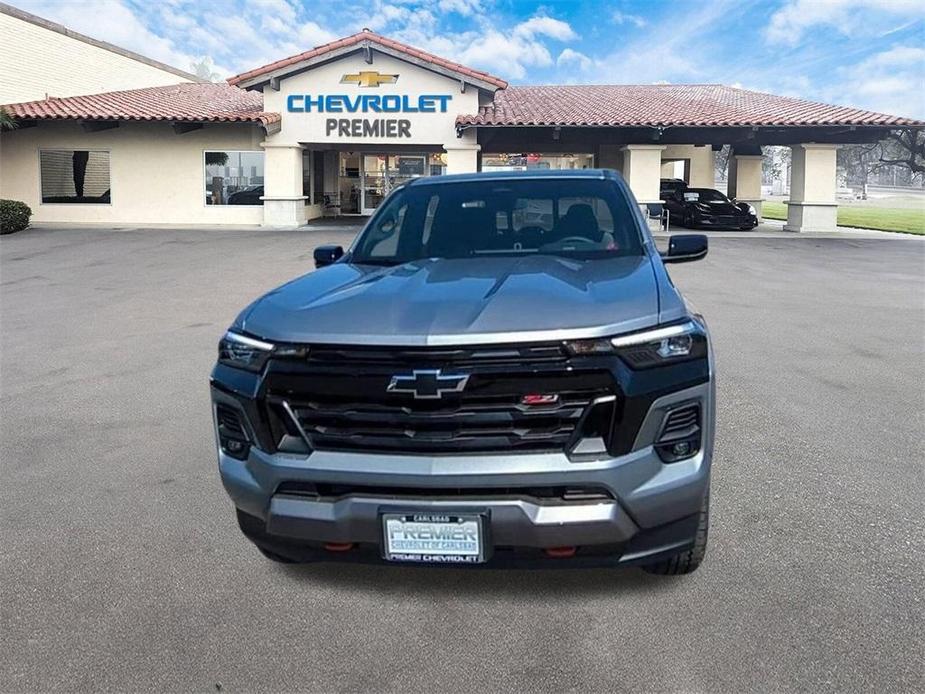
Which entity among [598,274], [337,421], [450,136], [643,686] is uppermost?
[450,136]

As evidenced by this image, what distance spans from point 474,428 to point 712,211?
981 inches

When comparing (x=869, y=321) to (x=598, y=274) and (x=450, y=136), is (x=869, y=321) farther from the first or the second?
(x=450, y=136)

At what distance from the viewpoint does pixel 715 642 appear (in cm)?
288

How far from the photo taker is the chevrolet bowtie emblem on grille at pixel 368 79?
23.2 meters

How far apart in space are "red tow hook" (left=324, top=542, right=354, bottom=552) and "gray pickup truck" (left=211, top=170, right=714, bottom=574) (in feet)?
0.04

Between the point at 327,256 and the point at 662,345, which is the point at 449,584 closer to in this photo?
the point at 662,345

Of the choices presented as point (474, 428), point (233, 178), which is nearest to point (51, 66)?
point (233, 178)

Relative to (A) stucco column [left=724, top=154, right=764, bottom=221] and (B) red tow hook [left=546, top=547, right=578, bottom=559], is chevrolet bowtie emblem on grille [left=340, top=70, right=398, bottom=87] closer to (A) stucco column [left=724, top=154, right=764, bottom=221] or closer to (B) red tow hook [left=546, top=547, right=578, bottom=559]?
(A) stucco column [left=724, top=154, right=764, bottom=221]

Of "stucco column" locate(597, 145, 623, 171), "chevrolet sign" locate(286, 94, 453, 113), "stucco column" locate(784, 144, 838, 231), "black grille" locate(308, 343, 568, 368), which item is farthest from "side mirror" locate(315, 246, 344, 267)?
"stucco column" locate(597, 145, 623, 171)

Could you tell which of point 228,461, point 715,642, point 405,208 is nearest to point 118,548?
point 228,461

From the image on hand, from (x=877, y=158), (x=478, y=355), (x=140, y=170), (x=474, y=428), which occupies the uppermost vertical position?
(x=877, y=158)

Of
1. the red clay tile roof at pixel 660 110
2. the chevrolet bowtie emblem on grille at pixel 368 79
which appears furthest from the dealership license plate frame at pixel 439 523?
the chevrolet bowtie emblem on grille at pixel 368 79

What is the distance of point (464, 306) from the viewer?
9.64 feet

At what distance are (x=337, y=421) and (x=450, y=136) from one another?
21.7 meters
